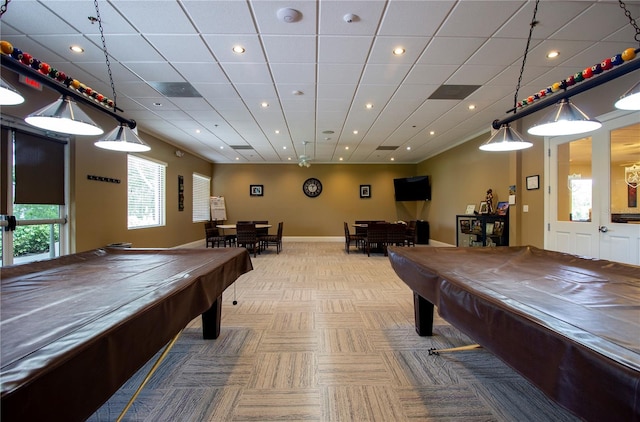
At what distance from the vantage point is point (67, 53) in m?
3.05

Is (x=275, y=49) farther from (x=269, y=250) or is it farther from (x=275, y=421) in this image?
(x=269, y=250)

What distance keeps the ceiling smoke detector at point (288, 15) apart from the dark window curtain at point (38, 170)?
12.1 ft

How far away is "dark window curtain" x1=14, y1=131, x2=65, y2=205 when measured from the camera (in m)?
3.48

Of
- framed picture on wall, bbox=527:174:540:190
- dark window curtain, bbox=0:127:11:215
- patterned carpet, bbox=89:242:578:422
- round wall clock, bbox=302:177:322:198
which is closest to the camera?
patterned carpet, bbox=89:242:578:422

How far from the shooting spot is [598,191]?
3.71 m

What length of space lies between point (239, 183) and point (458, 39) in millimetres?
8660

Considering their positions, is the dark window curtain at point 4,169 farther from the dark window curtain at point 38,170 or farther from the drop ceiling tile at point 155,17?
the drop ceiling tile at point 155,17

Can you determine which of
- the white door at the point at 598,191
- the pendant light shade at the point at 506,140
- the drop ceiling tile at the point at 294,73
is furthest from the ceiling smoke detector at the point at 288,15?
the white door at the point at 598,191

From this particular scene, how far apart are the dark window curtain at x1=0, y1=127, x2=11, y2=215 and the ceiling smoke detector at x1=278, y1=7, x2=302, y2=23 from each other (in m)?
3.66

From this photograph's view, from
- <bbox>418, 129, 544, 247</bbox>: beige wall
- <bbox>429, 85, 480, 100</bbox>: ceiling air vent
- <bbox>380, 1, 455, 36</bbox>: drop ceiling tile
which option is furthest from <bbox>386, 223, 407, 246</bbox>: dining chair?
<bbox>380, 1, 455, 36</bbox>: drop ceiling tile

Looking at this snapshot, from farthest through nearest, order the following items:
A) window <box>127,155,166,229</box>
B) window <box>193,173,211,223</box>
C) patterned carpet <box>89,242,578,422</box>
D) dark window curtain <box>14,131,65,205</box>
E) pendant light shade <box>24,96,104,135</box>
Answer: window <box>193,173,211,223</box>, window <box>127,155,166,229</box>, dark window curtain <box>14,131,65,205</box>, pendant light shade <box>24,96,104,135</box>, patterned carpet <box>89,242,578,422</box>

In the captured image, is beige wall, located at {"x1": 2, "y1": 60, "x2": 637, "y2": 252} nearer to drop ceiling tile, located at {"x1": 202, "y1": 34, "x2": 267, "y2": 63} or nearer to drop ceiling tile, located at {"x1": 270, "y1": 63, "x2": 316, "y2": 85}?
drop ceiling tile, located at {"x1": 202, "y1": 34, "x2": 267, "y2": 63}

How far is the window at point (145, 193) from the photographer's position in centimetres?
576

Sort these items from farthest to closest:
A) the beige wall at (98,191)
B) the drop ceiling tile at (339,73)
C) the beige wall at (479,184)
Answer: the beige wall at (479,184)
the beige wall at (98,191)
the drop ceiling tile at (339,73)
